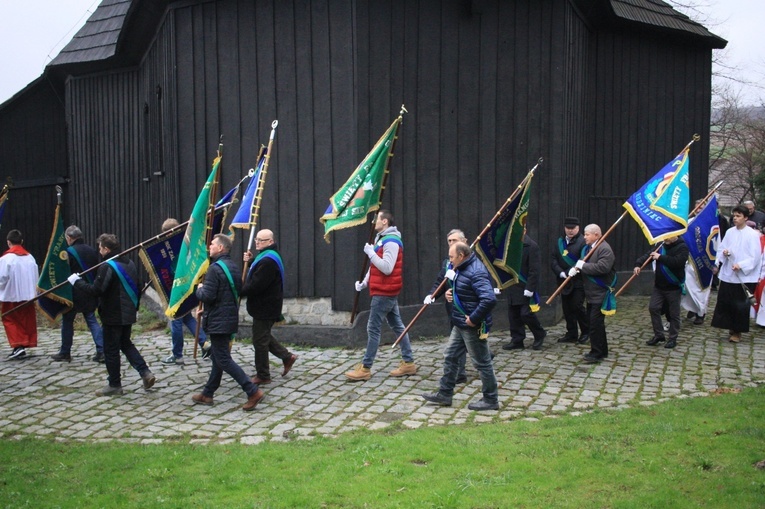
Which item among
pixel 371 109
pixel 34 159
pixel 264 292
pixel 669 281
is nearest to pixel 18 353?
pixel 264 292

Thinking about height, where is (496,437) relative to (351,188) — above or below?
below

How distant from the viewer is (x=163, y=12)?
41.3 ft

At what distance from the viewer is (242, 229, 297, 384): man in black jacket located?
793 centimetres

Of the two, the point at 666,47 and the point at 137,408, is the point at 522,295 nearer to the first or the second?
the point at 137,408

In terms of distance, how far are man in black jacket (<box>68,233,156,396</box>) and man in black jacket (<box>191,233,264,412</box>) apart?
1044mm

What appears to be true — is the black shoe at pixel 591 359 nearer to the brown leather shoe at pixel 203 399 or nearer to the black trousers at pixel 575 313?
the black trousers at pixel 575 313

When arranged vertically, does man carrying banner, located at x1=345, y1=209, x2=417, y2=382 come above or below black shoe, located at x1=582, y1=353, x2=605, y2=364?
above

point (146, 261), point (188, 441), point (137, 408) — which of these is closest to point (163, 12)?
point (146, 261)

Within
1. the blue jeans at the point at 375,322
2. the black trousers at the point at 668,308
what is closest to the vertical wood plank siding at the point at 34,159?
the blue jeans at the point at 375,322

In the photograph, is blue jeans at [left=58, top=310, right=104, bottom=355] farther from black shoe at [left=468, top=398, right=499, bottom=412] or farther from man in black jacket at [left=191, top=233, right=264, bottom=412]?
black shoe at [left=468, top=398, right=499, bottom=412]

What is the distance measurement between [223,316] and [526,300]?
4.44m

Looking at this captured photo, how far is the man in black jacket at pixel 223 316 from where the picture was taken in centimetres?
760

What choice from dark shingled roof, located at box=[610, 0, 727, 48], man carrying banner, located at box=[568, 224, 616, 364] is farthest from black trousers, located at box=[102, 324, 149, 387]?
dark shingled roof, located at box=[610, 0, 727, 48]

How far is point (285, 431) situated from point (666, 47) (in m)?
13.0
